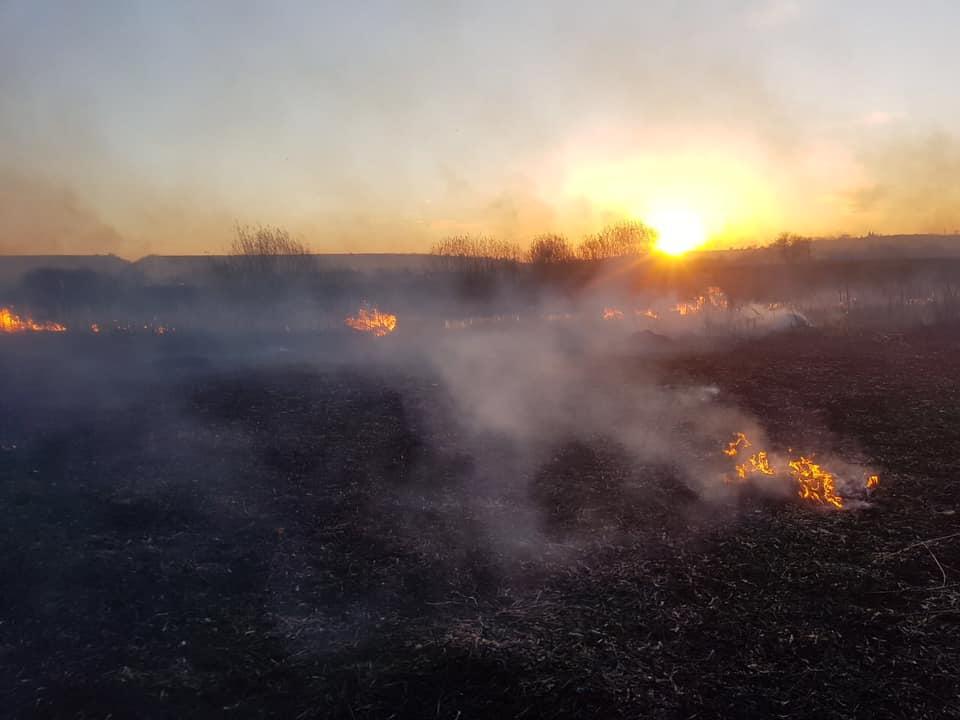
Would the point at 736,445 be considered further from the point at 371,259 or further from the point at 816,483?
the point at 371,259

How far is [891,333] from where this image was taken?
1509cm

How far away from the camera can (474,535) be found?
20.5 ft

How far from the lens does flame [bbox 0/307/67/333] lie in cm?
1655

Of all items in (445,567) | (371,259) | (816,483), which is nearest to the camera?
(445,567)

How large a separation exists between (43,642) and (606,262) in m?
30.3

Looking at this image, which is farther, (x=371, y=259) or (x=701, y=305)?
(x=371, y=259)

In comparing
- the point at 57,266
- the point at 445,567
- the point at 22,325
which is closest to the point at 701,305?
the point at 445,567

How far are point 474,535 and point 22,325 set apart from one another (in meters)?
18.0

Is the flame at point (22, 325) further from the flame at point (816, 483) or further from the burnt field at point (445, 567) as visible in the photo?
the flame at point (816, 483)

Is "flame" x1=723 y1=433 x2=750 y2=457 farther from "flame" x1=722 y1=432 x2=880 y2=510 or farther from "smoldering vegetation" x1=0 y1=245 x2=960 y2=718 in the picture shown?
"smoldering vegetation" x1=0 y1=245 x2=960 y2=718

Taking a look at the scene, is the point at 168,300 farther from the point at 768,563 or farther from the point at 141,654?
the point at 768,563

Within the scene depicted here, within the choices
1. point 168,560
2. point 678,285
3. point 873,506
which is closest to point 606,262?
point 678,285

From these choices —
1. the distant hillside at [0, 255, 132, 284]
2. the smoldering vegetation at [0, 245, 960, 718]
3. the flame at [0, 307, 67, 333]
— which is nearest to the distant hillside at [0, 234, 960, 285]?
the distant hillside at [0, 255, 132, 284]

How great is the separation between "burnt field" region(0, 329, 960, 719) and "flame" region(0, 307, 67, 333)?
802cm
